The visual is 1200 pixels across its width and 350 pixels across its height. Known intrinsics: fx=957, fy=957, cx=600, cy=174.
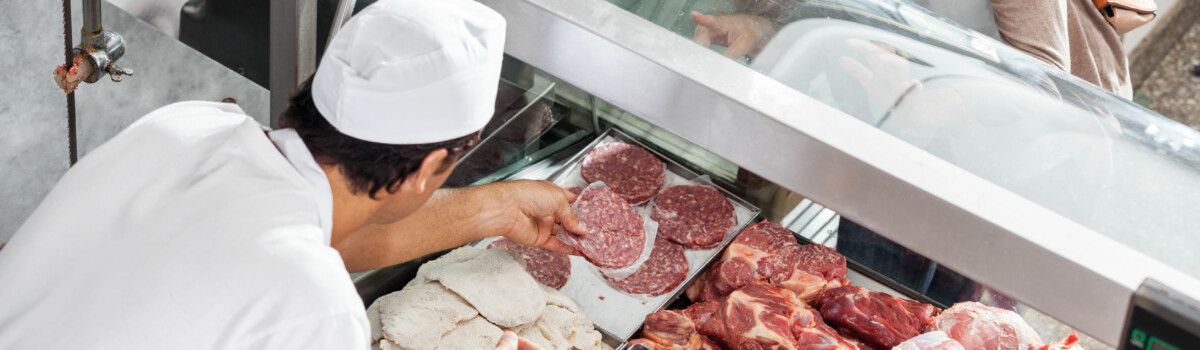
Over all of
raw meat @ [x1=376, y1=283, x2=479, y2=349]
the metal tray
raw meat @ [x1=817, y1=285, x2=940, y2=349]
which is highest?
raw meat @ [x1=817, y1=285, x2=940, y2=349]

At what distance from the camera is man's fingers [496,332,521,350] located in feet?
5.47

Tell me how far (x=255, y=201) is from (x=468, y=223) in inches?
29.4

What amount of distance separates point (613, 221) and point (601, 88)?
0.78 m

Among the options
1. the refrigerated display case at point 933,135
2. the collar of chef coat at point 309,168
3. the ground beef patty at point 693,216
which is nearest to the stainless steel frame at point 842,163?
the refrigerated display case at point 933,135

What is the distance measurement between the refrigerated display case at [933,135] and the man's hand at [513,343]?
508 mm

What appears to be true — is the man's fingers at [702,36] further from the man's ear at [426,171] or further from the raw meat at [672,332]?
Result: the raw meat at [672,332]

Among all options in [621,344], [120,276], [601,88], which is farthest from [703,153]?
[120,276]

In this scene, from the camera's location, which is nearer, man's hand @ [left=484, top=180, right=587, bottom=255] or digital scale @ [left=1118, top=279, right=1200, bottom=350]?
digital scale @ [left=1118, top=279, right=1200, bottom=350]

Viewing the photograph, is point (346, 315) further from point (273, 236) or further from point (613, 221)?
point (613, 221)

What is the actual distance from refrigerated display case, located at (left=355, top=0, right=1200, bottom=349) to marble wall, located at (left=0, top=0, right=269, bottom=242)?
1888mm

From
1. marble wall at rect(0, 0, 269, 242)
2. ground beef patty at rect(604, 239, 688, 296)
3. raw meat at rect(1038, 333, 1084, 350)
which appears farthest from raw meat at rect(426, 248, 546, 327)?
marble wall at rect(0, 0, 269, 242)

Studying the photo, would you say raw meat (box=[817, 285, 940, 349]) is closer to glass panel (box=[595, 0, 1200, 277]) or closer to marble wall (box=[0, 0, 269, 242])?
glass panel (box=[595, 0, 1200, 277])

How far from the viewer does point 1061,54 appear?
2.24 m

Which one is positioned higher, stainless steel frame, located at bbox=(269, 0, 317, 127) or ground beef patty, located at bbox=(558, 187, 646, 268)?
stainless steel frame, located at bbox=(269, 0, 317, 127)
